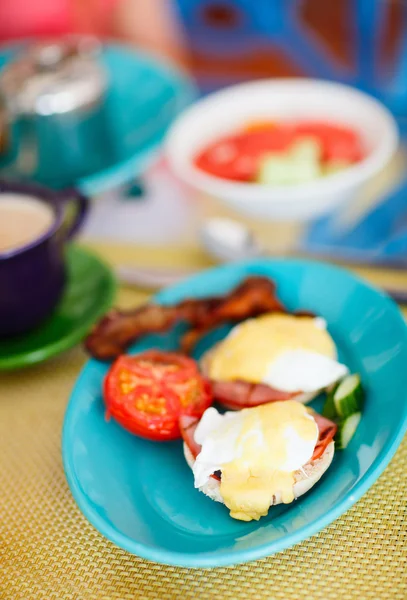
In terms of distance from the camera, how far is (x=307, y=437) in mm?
727

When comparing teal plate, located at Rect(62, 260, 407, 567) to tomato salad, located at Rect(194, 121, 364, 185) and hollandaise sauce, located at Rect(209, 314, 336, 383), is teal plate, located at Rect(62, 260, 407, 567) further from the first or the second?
tomato salad, located at Rect(194, 121, 364, 185)

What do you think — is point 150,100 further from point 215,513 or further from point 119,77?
point 215,513

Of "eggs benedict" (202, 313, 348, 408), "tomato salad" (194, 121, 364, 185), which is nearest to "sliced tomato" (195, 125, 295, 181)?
"tomato salad" (194, 121, 364, 185)

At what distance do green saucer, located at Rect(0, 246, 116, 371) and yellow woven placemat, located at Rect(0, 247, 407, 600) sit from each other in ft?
0.65

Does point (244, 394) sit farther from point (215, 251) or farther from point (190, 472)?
point (215, 251)

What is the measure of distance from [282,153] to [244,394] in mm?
710

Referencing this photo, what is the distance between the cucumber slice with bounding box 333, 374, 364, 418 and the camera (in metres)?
0.80

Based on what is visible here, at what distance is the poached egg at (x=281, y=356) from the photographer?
847mm

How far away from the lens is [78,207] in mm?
1117

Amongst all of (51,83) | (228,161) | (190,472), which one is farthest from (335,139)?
(190,472)

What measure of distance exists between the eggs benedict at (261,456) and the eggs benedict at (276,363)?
63 millimetres

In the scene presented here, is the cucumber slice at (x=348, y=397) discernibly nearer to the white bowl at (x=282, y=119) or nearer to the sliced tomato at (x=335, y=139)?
the white bowl at (x=282, y=119)

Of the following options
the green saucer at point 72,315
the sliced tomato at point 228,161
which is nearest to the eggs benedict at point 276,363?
the green saucer at point 72,315

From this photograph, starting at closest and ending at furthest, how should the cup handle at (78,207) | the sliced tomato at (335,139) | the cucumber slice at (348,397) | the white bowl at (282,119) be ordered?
the cucumber slice at (348,397), the cup handle at (78,207), the white bowl at (282,119), the sliced tomato at (335,139)
